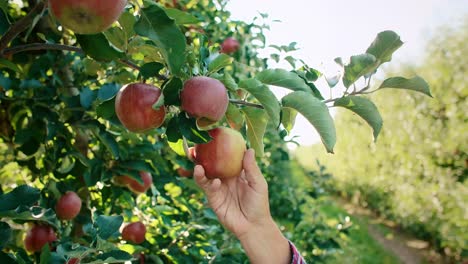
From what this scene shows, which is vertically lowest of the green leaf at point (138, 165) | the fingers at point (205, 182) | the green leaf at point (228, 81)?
the green leaf at point (138, 165)

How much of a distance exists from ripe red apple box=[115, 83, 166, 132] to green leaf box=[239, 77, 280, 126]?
0.16m

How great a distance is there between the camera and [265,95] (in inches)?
28.3

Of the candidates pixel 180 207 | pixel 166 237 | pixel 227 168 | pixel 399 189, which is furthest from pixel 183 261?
pixel 399 189

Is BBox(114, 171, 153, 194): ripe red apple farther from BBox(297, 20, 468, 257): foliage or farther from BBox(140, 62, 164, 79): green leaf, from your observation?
BBox(297, 20, 468, 257): foliage

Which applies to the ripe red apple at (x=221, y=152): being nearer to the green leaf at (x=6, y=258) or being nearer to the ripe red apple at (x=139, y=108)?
the ripe red apple at (x=139, y=108)

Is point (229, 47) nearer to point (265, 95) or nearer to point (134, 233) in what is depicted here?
point (134, 233)

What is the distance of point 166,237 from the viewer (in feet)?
5.21

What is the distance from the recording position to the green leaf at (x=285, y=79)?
2.51 ft

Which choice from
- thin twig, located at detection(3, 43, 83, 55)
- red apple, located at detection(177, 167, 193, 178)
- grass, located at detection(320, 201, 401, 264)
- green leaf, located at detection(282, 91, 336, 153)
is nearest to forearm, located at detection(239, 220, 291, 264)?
green leaf, located at detection(282, 91, 336, 153)

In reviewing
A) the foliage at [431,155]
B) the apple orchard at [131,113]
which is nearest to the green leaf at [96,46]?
the apple orchard at [131,113]

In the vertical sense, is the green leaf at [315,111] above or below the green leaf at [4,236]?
above

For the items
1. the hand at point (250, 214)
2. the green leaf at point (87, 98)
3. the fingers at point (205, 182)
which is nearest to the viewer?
the fingers at point (205, 182)

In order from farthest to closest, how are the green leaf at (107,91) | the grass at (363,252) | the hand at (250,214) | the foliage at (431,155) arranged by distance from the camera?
the foliage at (431,155) → the grass at (363,252) → the green leaf at (107,91) → the hand at (250,214)

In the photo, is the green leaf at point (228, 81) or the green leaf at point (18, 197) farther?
the green leaf at point (18, 197)
